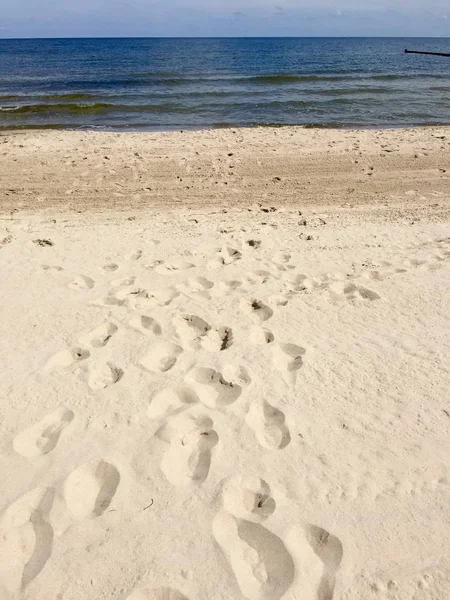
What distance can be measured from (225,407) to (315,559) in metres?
1.02

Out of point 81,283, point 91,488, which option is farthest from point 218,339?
point 81,283

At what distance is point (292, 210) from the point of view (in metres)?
6.41

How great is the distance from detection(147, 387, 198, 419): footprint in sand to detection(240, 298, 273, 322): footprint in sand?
1.04 metres

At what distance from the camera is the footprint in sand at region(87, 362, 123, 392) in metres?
3.04

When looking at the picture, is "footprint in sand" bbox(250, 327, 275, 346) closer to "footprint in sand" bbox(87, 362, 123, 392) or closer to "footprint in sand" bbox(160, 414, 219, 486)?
"footprint in sand" bbox(160, 414, 219, 486)

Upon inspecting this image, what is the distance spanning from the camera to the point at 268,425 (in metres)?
2.72

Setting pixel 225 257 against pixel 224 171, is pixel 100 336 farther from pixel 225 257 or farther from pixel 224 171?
pixel 224 171

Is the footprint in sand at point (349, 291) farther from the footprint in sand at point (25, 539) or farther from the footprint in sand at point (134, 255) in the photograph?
the footprint in sand at point (25, 539)

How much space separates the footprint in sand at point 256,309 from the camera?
3775 mm

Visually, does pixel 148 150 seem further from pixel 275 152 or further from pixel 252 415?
pixel 252 415

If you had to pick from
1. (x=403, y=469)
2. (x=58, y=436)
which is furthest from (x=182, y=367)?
(x=403, y=469)

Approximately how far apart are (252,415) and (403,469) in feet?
2.83

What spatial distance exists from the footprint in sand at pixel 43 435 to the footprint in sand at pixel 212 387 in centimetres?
78

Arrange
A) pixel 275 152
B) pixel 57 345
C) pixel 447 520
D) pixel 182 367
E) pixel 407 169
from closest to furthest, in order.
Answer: pixel 447 520 → pixel 182 367 → pixel 57 345 → pixel 407 169 → pixel 275 152
